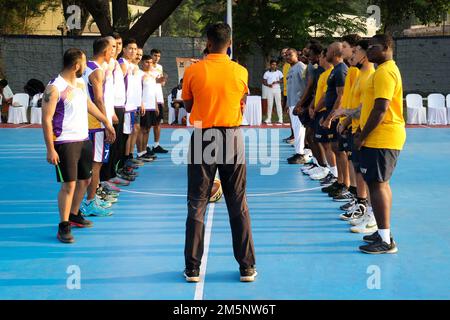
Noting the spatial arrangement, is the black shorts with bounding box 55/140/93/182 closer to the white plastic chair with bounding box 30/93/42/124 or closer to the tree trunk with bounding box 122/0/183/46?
the white plastic chair with bounding box 30/93/42/124

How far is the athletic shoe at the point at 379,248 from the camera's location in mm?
7141

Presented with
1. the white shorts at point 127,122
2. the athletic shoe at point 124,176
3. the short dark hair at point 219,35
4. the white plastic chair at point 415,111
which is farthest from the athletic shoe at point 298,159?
the white plastic chair at point 415,111

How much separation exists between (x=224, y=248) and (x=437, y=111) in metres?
15.8

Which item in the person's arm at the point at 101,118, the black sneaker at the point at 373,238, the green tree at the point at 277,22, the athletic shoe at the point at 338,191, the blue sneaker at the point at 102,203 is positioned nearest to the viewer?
the black sneaker at the point at 373,238

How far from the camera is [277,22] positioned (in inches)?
1132

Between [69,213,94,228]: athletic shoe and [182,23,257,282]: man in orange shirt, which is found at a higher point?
[182,23,257,282]: man in orange shirt

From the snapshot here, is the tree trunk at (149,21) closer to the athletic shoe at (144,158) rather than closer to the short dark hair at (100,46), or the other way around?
the athletic shoe at (144,158)

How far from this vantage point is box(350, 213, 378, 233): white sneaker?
26.4 feet

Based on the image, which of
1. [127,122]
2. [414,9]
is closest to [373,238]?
[127,122]

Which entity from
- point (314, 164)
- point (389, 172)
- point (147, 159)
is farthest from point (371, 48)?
point (147, 159)

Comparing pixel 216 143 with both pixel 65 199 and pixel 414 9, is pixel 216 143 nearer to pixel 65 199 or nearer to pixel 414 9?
pixel 65 199

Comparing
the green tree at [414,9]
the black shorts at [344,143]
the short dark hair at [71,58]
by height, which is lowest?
the black shorts at [344,143]

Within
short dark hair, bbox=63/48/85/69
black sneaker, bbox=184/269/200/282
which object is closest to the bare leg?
short dark hair, bbox=63/48/85/69

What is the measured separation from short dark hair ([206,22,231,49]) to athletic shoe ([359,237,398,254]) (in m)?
2.51
